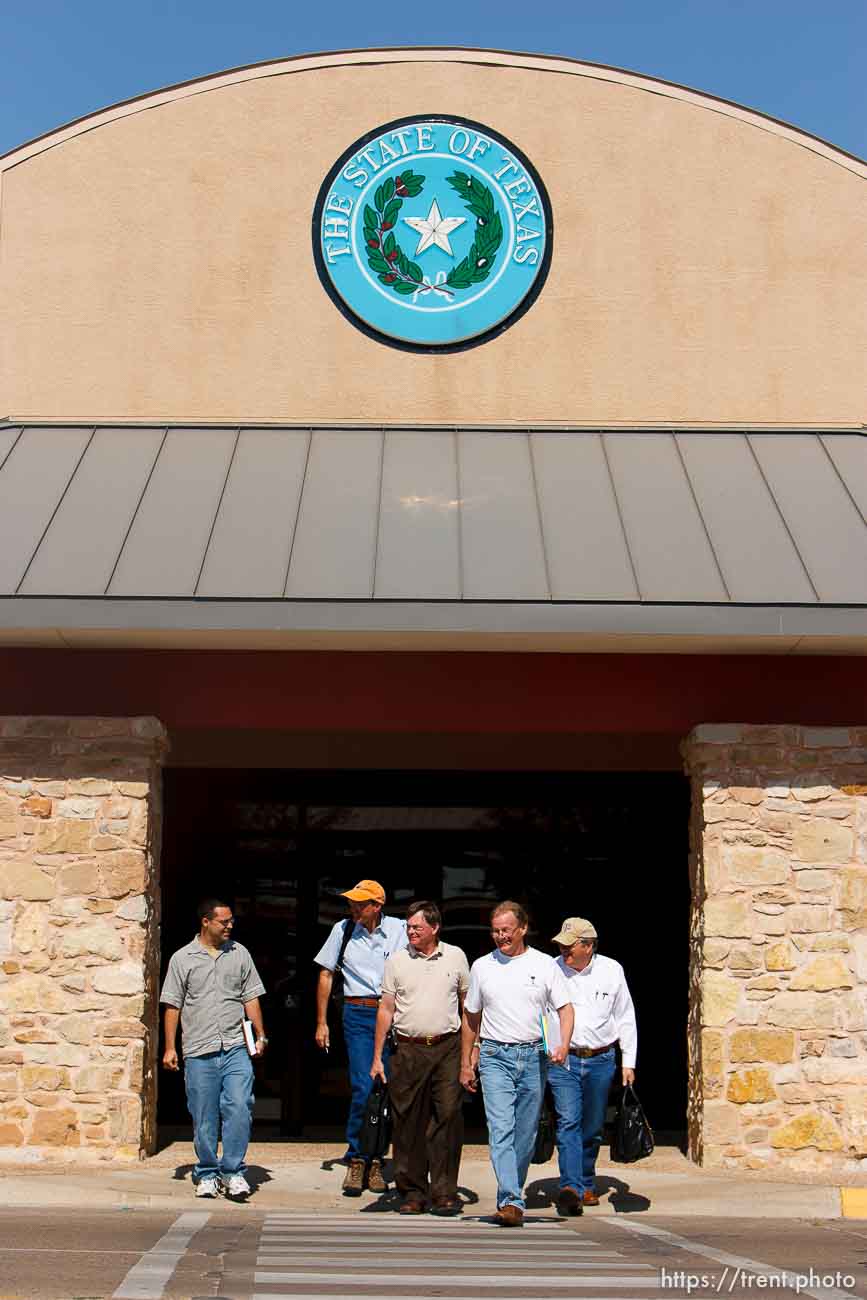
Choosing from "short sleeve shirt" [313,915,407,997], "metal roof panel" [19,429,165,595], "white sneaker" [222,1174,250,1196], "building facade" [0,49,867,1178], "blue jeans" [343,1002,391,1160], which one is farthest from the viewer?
"building facade" [0,49,867,1178]

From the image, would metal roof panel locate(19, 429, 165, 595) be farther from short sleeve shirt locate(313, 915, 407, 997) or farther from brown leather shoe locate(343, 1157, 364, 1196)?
brown leather shoe locate(343, 1157, 364, 1196)

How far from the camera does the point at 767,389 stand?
13.6 m

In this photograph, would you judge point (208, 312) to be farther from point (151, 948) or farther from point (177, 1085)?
point (177, 1085)

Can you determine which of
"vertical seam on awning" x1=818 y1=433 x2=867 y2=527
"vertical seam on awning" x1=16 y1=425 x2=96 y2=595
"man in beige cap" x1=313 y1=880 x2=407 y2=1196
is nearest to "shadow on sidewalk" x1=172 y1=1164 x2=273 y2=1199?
"man in beige cap" x1=313 y1=880 x2=407 y2=1196

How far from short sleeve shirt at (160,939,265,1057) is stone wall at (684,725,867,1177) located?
3.14m

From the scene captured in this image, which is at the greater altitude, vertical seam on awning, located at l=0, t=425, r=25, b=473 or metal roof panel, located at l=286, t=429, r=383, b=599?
vertical seam on awning, located at l=0, t=425, r=25, b=473

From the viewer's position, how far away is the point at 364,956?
10.6 m

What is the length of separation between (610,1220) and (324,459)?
5.98 metres

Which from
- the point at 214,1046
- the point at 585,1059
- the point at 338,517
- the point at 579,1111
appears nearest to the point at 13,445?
the point at 338,517

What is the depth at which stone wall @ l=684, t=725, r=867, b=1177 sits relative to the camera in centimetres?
1093

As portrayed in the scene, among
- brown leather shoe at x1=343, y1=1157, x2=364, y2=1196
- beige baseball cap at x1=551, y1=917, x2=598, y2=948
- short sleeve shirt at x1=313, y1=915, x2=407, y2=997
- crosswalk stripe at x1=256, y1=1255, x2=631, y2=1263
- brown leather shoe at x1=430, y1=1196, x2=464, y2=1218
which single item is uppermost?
short sleeve shirt at x1=313, y1=915, x2=407, y2=997

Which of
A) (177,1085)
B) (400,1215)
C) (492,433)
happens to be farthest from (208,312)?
(400,1215)

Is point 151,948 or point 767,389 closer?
point 151,948

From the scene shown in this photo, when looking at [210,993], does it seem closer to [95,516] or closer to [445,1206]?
[445,1206]
